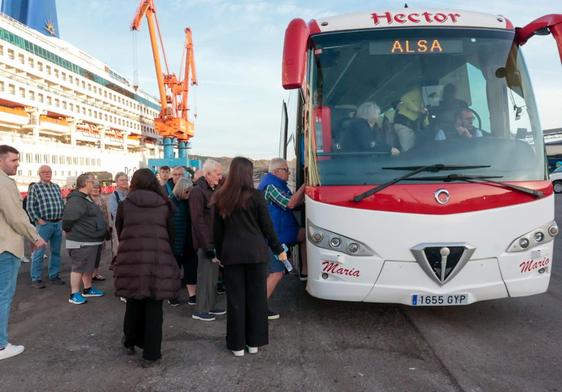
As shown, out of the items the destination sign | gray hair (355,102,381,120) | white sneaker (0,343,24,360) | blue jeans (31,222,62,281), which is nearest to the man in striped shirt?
blue jeans (31,222,62,281)

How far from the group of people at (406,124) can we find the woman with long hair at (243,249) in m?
1.07

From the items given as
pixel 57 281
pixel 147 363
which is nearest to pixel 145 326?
pixel 147 363

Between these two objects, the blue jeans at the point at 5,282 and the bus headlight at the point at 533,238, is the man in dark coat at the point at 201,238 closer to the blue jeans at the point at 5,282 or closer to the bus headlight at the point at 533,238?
the blue jeans at the point at 5,282

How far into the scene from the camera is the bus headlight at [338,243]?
401 cm

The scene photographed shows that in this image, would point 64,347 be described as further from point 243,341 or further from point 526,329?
point 526,329

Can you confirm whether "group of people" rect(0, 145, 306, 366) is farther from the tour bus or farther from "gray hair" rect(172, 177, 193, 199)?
"gray hair" rect(172, 177, 193, 199)

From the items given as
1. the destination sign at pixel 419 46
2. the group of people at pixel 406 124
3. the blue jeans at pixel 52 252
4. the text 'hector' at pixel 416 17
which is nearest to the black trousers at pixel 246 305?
the group of people at pixel 406 124

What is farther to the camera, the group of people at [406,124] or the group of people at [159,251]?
the group of people at [406,124]

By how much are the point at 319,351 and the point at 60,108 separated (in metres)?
54.9

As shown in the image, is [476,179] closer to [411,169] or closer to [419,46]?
[411,169]

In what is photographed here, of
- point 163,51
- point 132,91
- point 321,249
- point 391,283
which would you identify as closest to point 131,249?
point 321,249

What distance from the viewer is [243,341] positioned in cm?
388

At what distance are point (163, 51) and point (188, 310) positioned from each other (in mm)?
50257

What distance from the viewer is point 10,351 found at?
3.96 meters
